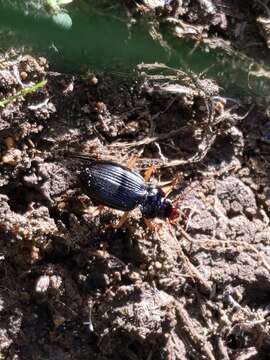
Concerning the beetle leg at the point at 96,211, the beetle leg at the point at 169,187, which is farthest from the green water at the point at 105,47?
the beetle leg at the point at 96,211

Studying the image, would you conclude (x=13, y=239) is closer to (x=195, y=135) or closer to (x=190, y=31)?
(x=195, y=135)

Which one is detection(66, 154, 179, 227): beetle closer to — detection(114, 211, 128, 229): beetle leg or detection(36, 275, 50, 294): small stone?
detection(114, 211, 128, 229): beetle leg

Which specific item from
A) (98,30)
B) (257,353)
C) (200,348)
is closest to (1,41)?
(98,30)

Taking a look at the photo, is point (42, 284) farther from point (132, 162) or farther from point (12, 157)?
point (132, 162)

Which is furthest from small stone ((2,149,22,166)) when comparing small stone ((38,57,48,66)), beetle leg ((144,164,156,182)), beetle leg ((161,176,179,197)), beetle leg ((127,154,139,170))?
beetle leg ((161,176,179,197))

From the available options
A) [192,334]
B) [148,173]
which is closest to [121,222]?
[148,173]

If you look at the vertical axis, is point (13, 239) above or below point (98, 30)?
below

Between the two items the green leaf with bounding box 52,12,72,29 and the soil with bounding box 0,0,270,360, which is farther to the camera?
the soil with bounding box 0,0,270,360
